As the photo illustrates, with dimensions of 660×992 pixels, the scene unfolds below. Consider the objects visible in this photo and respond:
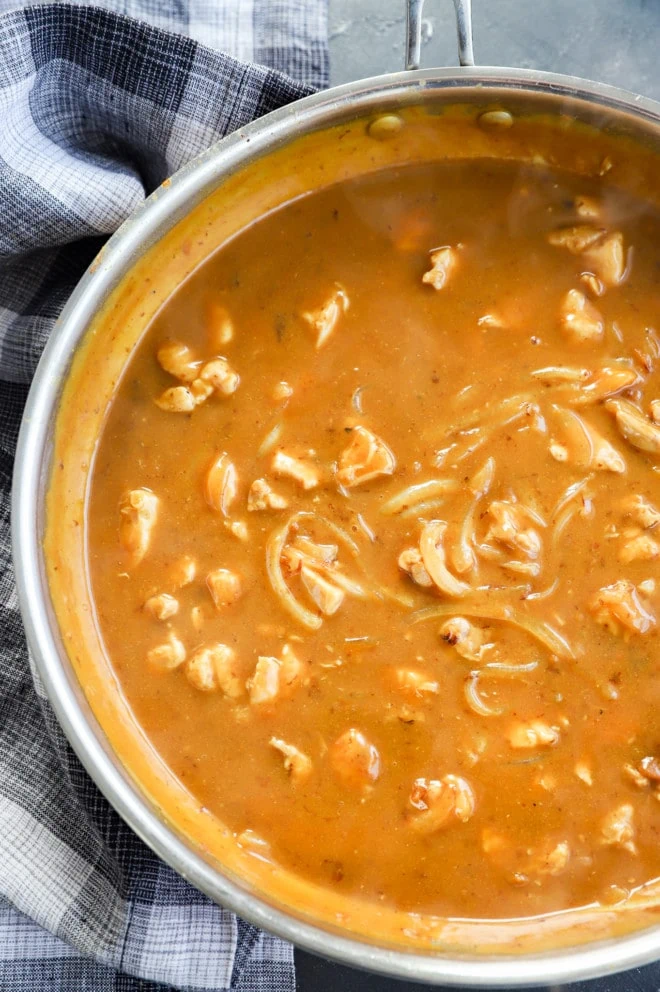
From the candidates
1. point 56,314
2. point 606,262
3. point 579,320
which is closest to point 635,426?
point 579,320

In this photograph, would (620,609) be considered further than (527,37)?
No

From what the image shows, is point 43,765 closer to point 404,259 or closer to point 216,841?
point 216,841

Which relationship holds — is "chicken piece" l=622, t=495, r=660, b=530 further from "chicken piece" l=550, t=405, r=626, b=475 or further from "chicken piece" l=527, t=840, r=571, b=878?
"chicken piece" l=527, t=840, r=571, b=878

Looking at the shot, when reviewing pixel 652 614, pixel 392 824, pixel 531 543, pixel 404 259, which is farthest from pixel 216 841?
pixel 404 259

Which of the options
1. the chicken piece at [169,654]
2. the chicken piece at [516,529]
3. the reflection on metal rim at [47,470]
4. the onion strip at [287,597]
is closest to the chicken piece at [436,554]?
the chicken piece at [516,529]

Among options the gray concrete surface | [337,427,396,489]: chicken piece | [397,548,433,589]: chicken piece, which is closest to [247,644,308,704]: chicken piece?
[397,548,433,589]: chicken piece

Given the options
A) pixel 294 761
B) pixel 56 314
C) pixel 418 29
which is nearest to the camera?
pixel 418 29

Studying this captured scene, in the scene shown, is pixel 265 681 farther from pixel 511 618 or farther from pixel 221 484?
pixel 511 618
